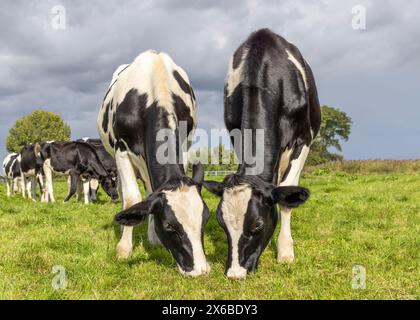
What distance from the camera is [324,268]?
18.9ft

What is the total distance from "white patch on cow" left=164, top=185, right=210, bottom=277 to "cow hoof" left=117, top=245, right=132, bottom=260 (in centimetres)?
163

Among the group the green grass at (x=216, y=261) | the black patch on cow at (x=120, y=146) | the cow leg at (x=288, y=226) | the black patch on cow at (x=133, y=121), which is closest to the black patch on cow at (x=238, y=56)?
the black patch on cow at (x=133, y=121)

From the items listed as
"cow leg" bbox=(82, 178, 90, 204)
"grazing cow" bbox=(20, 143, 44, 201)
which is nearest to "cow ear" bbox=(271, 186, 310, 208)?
"cow leg" bbox=(82, 178, 90, 204)

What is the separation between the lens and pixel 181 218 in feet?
16.8

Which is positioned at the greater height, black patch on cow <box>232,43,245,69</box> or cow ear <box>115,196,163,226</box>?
black patch on cow <box>232,43,245,69</box>

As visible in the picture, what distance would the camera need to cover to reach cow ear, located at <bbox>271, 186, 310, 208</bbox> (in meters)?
5.35

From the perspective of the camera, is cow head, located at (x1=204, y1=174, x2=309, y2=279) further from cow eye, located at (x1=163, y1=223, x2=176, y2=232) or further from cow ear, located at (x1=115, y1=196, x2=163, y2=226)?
cow ear, located at (x1=115, y1=196, x2=163, y2=226)

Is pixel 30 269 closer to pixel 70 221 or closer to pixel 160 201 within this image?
pixel 160 201

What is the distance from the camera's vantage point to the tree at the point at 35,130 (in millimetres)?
60438

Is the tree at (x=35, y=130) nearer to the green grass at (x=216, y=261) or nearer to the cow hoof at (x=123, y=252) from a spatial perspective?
the green grass at (x=216, y=261)

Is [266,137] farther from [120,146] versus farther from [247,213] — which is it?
[120,146]

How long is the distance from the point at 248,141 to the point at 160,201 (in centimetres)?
139

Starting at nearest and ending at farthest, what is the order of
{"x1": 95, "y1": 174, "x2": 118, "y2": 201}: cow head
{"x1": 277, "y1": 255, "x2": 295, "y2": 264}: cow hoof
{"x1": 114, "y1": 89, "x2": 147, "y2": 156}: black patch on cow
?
{"x1": 277, "y1": 255, "x2": 295, "y2": 264}: cow hoof, {"x1": 114, "y1": 89, "x2": 147, "y2": 156}: black patch on cow, {"x1": 95, "y1": 174, "x2": 118, "y2": 201}: cow head
